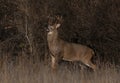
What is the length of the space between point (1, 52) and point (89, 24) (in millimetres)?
2981

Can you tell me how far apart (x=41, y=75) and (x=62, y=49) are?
3.82 m

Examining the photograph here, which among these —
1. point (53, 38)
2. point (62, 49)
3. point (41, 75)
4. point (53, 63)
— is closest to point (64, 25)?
point (53, 38)

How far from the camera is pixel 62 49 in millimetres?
16094

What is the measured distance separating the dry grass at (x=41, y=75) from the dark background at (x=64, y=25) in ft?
6.35

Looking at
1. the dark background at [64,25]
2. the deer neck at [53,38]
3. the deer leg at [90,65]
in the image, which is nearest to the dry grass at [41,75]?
the deer leg at [90,65]

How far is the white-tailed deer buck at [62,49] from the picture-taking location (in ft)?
51.4

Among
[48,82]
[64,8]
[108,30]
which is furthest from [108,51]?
[48,82]

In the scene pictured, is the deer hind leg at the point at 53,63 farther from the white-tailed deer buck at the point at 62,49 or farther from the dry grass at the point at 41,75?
the dry grass at the point at 41,75

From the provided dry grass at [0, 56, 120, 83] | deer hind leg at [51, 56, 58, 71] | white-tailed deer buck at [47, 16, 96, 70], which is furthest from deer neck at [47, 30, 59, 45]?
dry grass at [0, 56, 120, 83]

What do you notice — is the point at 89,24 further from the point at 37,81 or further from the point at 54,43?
the point at 37,81

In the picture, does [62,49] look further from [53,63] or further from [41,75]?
[41,75]

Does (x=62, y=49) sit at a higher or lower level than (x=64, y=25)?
lower

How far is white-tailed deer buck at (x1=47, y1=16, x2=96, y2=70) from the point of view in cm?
1567

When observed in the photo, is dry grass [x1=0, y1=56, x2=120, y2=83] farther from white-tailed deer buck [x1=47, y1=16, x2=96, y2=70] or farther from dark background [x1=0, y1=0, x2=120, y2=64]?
dark background [x1=0, y1=0, x2=120, y2=64]
